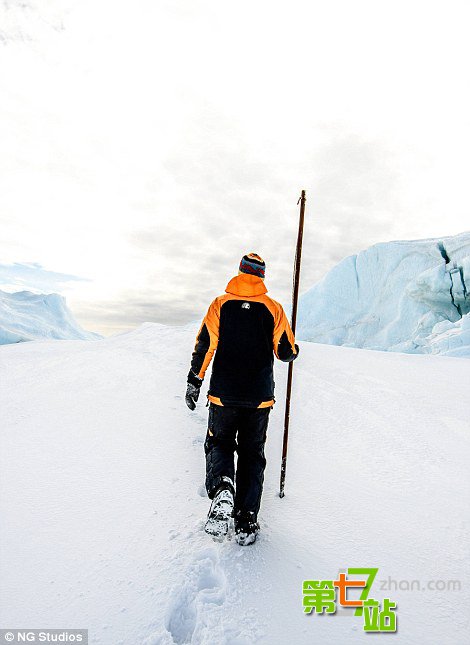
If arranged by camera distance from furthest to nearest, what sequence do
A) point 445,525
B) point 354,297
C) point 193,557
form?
point 354,297 < point 445,525 < point 193,557

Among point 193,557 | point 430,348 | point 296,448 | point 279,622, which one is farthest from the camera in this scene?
point 430,348

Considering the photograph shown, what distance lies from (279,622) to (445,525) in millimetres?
1685

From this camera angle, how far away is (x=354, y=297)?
1161 inches

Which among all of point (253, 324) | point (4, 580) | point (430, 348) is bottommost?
point (4, 580)

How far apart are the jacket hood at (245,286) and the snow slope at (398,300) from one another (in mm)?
17440

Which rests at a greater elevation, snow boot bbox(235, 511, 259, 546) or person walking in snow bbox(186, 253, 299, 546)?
person walking in snow bbox(186, 253, 299, 546)

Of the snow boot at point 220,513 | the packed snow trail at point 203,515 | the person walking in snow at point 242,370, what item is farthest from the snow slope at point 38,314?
the snow boot at point 220,513

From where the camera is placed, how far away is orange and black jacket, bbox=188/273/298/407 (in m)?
2.41

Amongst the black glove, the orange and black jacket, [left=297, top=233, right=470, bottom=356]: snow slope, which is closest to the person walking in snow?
the orange and black jacket

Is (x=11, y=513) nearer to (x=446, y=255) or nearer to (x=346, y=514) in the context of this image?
(x=346, y=514)

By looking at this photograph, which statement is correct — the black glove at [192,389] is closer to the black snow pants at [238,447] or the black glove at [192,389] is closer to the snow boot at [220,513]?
the black snow pants at [238,447]

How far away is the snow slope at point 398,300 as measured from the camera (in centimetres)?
2115

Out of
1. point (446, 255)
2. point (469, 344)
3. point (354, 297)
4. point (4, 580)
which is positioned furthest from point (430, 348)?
point (4, 580)

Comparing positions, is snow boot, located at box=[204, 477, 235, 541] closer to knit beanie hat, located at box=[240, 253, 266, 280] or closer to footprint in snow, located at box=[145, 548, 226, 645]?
footprint in snow, located at box=[145, 548, 226, 645]
